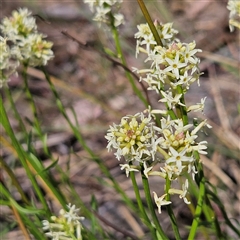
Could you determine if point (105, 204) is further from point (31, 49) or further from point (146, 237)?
point (31, 49)

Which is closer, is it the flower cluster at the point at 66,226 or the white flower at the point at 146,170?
the white flower at the point at 146,170

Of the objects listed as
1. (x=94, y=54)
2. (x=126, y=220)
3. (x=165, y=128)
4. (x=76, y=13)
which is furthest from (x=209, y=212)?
(x=76, y=13)

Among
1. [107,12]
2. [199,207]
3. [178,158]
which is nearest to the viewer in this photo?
[178,158]

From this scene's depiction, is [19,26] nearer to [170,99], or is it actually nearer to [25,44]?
[25,44]

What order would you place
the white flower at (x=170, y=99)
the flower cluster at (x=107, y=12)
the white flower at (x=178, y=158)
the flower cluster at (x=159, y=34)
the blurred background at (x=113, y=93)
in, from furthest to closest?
the blurred background at (x=113, y=93) < the flower cluster at (x=107, y=12) < the flower cluster at (x=159, y=34) < the white flower at (x=170, y=99) < the white flower at (x=178, y=158)

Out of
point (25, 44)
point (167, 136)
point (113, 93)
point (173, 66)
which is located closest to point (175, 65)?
point (173, 66)

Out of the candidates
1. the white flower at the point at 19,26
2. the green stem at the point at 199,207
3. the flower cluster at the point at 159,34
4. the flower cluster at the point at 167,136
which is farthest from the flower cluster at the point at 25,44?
the green stem at the point at 199,207

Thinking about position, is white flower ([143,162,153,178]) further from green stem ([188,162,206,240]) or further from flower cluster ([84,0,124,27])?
flower cluster ([84,0,124,27])

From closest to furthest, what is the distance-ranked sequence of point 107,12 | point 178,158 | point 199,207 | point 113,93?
point 178,158 → point 199,207 → point 107,12 → point 113,93

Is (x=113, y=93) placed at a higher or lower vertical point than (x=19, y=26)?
lower

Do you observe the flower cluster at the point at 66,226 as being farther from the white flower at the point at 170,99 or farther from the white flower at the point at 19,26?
the white flower at the point at 19,26
